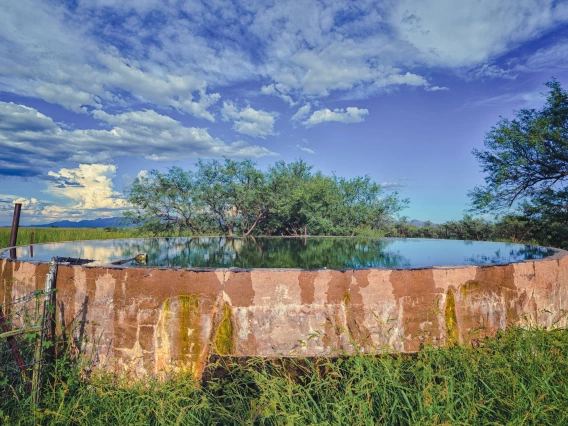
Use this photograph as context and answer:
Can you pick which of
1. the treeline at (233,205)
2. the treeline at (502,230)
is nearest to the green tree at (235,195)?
the treeline at (233,205)

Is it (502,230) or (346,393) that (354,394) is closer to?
(346,393)

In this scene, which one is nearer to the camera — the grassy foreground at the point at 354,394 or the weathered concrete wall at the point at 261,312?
the grassy foreground at the point at 354,394

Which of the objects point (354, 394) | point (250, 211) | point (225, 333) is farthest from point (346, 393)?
point (250, 211)

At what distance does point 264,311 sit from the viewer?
3.63 metres

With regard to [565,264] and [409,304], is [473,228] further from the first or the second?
[409,304]

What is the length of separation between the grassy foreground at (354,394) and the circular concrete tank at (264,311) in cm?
21

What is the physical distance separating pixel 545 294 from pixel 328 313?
327cm

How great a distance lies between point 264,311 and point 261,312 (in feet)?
0.12

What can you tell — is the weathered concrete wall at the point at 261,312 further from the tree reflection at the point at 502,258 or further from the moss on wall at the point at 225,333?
the tree reflection at the point at 502,258

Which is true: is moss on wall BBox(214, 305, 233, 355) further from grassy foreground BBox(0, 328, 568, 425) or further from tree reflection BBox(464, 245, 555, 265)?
tree reflection BBox(464, 245, 555, 265)

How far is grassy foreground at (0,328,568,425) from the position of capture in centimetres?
254

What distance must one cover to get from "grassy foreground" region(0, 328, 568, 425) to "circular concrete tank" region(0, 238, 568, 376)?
0.21 metres

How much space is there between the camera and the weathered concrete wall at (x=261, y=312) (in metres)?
3.63

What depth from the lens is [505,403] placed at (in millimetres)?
2645
